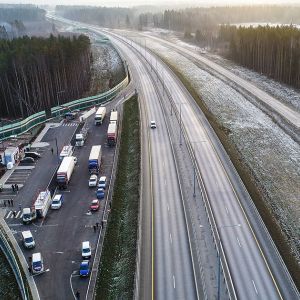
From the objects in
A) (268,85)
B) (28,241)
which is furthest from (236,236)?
(268,85)

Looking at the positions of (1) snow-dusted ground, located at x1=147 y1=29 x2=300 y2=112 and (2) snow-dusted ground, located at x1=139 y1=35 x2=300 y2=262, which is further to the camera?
(1) snow-dusted ground, located at x1=147 y1=29 x2=300 y2=112

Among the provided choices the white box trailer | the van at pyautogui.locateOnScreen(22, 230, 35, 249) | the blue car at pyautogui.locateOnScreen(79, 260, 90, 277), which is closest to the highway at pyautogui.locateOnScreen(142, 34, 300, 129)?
the white box trailer

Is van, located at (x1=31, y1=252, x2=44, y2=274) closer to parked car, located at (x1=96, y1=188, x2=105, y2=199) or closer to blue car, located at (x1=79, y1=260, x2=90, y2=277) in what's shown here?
blue car, located at (x1=79, y1=260, x2=90, y2=277)

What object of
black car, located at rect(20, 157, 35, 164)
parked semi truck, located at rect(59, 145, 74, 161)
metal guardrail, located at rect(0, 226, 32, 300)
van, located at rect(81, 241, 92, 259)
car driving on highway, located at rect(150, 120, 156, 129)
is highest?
car driving on highway, located at rect(150, 120, 156, 129)

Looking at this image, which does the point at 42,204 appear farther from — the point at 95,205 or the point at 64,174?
the point at 64,174

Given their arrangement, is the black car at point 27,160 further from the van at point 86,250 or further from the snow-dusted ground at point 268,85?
the snow-dusted ground at point 268,85

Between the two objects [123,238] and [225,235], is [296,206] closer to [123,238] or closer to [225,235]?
[225,235]

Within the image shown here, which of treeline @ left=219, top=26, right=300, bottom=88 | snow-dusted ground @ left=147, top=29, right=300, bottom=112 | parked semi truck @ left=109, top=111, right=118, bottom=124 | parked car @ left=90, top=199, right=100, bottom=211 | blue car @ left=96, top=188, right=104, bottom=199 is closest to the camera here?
parked car @ left=90, top=199, right=100, bottom=211

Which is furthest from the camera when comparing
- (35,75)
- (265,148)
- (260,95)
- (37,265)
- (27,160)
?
(260,95)
